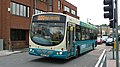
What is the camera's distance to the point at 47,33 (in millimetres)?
16922

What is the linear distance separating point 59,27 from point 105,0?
5364mm

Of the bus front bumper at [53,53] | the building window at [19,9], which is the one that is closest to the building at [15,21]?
the building window at [19,9]

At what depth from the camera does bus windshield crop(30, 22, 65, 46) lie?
1672 cm

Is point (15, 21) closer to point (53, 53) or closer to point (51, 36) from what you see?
point (51, 36)

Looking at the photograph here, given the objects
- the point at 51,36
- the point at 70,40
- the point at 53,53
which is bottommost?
the point at 53,53

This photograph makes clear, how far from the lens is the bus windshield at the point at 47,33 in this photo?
16719 millimetres

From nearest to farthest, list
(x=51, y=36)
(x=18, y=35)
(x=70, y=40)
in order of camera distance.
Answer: (x=51, y=36)
(x=70, y=40)
(x=18, y=35)

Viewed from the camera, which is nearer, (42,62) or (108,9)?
(108,9)

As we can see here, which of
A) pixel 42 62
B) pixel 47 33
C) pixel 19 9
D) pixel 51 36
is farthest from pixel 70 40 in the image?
pixel 19 9

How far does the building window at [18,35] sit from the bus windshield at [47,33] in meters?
15.9

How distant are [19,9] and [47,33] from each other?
710 inches

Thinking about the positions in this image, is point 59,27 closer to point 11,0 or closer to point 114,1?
point 114,1

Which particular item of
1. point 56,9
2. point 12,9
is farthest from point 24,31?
point 56,9

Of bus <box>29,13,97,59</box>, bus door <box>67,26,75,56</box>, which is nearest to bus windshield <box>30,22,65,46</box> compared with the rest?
bus <box>29,13,97,59</box>
